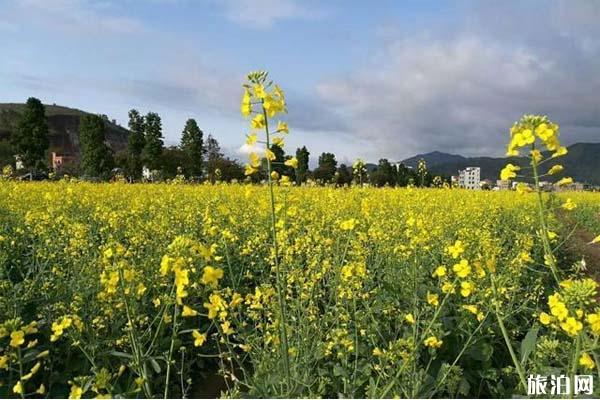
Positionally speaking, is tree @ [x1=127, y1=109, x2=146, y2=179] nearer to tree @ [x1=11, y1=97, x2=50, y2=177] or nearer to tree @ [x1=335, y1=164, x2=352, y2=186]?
tree @ [x1=11, y1=97, x2=50, y2=177]

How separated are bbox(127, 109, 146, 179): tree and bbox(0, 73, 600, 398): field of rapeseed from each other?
3966cm

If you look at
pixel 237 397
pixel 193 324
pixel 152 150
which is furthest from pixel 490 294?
pixel 152 150

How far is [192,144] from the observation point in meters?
46.1

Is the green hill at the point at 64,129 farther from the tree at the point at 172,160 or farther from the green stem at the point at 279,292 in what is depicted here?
the green stem at the point at 279,292

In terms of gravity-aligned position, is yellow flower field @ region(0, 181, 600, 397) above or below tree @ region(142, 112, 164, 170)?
below

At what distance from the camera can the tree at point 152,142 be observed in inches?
1703

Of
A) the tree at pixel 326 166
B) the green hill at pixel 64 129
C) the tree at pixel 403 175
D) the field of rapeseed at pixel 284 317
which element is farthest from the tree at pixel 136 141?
the green hill at pixel 64 129

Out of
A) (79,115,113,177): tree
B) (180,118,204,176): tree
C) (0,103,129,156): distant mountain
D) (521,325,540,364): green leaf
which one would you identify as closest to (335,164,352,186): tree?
(180,118,204,176): tree

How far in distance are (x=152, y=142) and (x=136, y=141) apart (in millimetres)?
1345

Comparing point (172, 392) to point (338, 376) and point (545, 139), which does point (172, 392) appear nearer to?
point (338, 376)

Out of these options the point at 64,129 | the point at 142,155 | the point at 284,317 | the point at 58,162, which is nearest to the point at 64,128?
the point at 64,129

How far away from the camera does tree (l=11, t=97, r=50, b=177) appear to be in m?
38.0

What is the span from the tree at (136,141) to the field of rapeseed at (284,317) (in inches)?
1562

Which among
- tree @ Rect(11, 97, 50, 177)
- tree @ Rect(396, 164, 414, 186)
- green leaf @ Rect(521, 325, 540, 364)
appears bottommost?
green leaf @ Rect(521, 325, 540, 364)
